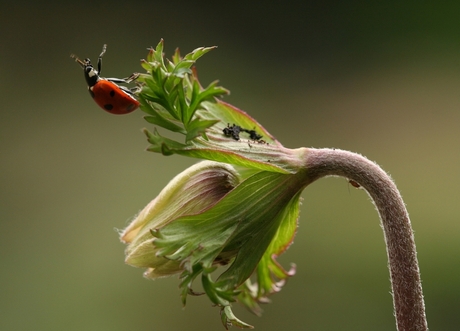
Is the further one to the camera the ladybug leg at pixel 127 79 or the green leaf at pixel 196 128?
the ladybug leg at pixel 127 79

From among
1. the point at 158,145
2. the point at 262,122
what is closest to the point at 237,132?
the point at 158,145

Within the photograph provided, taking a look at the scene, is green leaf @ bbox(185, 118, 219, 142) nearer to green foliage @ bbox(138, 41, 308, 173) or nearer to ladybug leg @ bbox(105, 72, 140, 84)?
green foliage @ bbox(138, 41, 308, 173)

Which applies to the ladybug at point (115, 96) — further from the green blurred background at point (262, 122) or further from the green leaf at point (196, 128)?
the green blurred background at point (262, 122)

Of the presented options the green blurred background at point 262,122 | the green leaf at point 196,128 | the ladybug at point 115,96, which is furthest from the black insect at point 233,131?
the green blurred background at point 262,122

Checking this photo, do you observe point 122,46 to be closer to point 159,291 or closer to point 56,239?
point 56,239

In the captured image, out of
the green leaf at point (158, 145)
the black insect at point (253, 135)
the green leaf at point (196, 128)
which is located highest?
the black insect at point (253, 135)

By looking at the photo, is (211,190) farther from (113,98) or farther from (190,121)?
(113,98)

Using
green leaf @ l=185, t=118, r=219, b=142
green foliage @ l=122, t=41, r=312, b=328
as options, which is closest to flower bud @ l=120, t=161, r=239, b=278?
green foliage @ l=122, t=41, r=312, b=328
